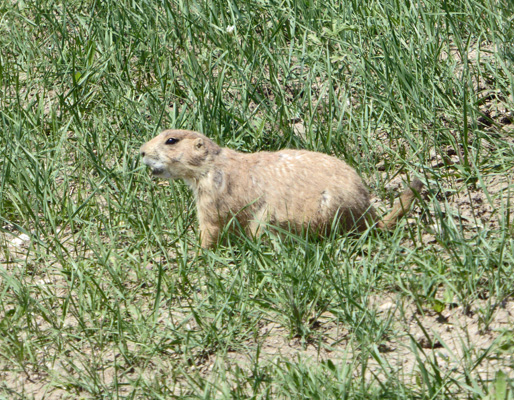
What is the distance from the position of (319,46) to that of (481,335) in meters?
2.77

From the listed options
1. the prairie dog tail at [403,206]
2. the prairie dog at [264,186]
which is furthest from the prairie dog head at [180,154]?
the prairie dog tail at [403,206]

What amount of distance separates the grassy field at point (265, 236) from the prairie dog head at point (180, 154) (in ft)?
0.80

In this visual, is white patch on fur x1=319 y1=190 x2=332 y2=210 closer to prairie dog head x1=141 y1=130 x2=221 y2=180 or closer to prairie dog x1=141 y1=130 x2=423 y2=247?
prairie dog x1=141 y1=130 x2=423 y2=247

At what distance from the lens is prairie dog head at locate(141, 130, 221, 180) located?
16.2 ft

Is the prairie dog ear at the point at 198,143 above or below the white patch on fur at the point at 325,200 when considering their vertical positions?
above

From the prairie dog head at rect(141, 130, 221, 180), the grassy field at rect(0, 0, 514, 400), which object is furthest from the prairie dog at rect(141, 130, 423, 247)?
the grassy field at rect(0, 0, 514, 400)

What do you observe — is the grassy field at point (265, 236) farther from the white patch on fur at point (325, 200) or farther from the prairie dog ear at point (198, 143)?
the prairie dog ear at point (198, 143)

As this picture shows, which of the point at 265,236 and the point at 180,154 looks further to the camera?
the point at 180,154

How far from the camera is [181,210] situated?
5.00m

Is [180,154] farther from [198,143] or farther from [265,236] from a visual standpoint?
[265,236]

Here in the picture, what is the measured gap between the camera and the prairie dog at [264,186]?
4609 millimetres

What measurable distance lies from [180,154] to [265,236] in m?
0.73

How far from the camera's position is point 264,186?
4.77m

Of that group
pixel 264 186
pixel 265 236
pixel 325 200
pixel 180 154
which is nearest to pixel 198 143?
pixel 180 154
